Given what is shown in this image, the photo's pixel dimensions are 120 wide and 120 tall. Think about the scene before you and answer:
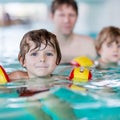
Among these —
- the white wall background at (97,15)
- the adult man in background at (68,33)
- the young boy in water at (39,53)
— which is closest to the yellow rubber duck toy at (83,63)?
the adult man in background at (68,33)

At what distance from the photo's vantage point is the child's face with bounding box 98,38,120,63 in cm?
304

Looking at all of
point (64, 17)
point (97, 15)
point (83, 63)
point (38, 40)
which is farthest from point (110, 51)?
point (97, 15)

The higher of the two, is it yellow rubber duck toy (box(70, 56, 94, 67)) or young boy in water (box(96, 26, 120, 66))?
young boy in water (box(96, 26, 120, 66))

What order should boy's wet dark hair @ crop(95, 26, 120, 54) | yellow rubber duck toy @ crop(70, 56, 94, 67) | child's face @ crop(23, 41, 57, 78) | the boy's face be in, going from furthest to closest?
the boy's face, boy's wet dark hair @ crop(95, 26, 120, 54), yellow rubber duck toy @ crop(70, 56, 94, 67), child's face @ crop(23, 41, 57, 78)

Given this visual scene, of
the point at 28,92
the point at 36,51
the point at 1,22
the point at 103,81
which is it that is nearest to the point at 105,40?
the point at 103,81

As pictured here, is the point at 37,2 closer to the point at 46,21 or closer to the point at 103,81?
the point at 46,21

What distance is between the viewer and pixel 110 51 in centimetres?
307

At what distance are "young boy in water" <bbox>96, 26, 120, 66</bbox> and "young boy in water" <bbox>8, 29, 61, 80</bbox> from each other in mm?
944

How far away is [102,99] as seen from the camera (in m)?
1.74

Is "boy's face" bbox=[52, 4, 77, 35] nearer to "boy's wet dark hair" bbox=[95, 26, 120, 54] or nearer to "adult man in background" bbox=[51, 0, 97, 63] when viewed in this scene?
"adult man in background" bbox=[51, 0, 97, 63]

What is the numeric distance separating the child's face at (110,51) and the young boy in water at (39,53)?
939 mm

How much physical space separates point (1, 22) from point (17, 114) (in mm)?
7020

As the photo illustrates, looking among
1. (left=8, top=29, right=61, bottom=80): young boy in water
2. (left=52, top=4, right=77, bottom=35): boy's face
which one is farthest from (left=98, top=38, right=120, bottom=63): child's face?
(left=8, top=29, right=61, bottom=80): young boy in water

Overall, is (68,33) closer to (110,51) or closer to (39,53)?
(110,51)
